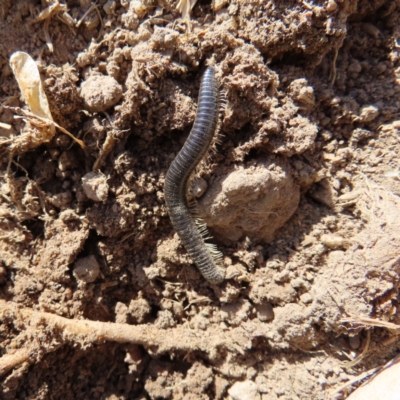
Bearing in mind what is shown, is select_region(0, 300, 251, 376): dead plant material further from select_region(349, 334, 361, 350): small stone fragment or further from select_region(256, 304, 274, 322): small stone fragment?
select_region(349, 334, 361, 350): small stone fragment

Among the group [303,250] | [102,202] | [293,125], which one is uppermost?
[293,125]

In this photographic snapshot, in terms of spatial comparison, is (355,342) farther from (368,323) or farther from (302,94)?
(302,94)

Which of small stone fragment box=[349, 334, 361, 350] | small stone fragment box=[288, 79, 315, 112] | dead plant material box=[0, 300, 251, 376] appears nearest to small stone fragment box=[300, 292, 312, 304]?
small stone fragment box=[349, 334, 361, 350]

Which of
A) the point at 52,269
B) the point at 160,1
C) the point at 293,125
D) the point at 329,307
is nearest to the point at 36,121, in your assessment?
the point at 52,269

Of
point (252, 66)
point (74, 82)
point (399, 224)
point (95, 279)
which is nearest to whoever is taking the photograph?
point (399, 224)

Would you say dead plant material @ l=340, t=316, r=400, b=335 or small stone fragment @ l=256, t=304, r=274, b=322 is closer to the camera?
dead plant material @ l=340, t=316, r=400, b=335

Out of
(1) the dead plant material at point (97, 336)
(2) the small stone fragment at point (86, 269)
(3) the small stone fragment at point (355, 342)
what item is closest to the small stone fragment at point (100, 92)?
(2) the small stone fragment at point (86, 269)

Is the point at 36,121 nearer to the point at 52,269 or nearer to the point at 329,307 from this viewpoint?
the point at 52,269
